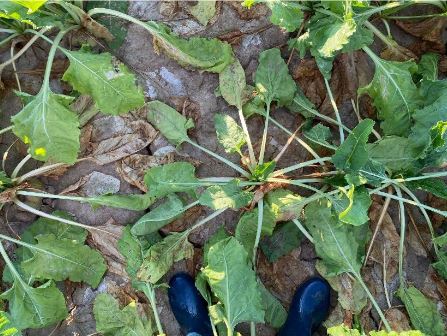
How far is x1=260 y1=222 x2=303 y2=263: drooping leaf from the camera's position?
2570 millimetres

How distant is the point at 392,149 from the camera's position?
7.99 feet

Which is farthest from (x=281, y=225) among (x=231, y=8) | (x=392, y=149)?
(x=231, y=8)

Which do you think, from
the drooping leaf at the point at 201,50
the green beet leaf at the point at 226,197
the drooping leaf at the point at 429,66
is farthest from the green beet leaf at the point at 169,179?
the drooping leaf at the point at 429,66

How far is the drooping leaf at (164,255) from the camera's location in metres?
2.46

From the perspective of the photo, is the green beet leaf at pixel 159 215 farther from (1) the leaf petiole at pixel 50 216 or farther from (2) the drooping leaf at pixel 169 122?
(2) the drooping leaf at pixel 169 122

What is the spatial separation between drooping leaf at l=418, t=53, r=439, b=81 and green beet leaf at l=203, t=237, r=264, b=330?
3.62 ft

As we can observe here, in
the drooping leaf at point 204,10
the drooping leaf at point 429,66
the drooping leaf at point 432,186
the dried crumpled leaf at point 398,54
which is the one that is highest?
the drooping leaf at point 204,10

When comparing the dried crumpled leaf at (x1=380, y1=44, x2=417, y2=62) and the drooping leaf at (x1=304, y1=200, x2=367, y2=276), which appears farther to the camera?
the dried crumpled leaf at (x1=380, y1=44, x2=417, y2=62)

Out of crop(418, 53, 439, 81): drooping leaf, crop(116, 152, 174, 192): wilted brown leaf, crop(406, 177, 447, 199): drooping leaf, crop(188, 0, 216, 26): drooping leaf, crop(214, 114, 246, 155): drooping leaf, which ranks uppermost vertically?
crop(188, 0, 216, 26): drooping leaf

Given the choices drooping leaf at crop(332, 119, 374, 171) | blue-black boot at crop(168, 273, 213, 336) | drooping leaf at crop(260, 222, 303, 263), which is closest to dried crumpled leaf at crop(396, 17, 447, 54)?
drooping leaf at crop(332, 119, 374, 171)

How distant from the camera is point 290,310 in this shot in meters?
2.59

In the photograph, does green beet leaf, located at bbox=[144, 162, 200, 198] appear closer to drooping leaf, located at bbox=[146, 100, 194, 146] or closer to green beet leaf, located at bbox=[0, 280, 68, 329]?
drooping leaf, located at bbox=[146, 100, 194, 146]

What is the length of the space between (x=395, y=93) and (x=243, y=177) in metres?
0.71

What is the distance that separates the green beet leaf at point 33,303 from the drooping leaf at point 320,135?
4.00 ft
